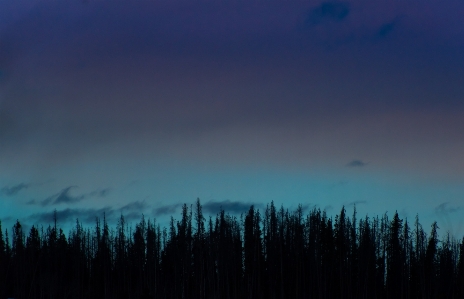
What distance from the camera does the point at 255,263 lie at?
3406 inches

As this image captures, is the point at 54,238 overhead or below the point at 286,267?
overhead

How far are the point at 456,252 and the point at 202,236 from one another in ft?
129

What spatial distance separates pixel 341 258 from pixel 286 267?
685cm

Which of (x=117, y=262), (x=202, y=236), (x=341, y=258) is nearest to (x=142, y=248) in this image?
(x=117, y=262)

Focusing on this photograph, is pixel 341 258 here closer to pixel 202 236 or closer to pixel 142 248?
pixel 202 236

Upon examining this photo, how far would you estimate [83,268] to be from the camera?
325ft

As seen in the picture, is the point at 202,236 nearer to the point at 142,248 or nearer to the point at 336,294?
the point at 142,248

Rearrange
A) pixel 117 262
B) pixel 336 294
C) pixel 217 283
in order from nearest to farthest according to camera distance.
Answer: pixel 336 294 < pixel 217 283 < pixel 117 262

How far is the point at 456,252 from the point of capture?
4163 inches

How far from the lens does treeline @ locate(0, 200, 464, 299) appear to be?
8450 centimetres

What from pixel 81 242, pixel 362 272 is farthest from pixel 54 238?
pixel 362 272

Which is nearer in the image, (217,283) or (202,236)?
(217,283)

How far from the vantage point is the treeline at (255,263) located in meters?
84.5

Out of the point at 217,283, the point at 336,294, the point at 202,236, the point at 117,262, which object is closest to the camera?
the point at 336,294
